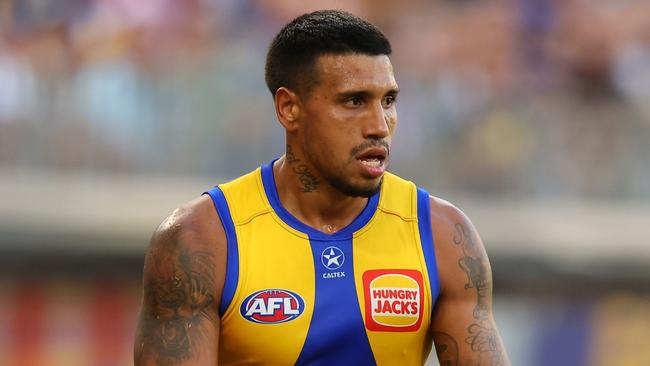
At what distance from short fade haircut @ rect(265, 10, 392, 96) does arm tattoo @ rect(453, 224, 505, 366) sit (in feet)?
2.76

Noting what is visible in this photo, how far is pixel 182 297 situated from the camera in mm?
A: 5496

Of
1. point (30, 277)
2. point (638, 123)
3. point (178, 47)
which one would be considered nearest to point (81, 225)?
point (30, 277)

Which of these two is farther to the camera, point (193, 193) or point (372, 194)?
point (193, 193)

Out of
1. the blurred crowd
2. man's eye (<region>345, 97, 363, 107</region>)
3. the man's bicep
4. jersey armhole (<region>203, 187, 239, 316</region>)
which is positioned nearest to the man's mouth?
man's eye (<region>345, 97, 363, 107</region>)

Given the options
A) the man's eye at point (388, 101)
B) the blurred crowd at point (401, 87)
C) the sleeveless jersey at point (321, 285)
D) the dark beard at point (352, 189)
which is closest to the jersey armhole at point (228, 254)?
the sleeveless jersey at point (321, 285)

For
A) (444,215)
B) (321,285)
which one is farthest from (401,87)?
(321,285)

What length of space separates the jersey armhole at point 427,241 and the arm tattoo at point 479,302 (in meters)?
0.11

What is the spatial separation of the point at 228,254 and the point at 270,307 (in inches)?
10.6

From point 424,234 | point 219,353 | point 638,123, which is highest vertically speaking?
point 638,123

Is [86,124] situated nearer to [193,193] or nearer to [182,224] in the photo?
[193,193]

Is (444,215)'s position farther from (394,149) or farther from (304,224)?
(394,149)

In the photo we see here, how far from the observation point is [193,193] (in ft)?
38.8

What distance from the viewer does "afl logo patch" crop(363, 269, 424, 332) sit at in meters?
5.66

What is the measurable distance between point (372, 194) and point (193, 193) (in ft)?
20.6
